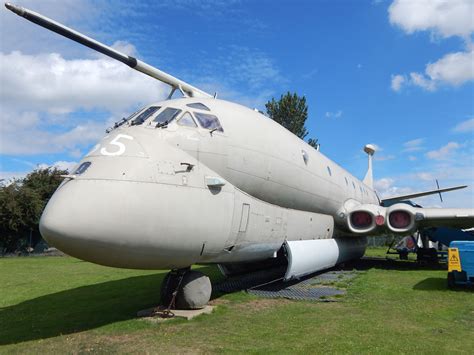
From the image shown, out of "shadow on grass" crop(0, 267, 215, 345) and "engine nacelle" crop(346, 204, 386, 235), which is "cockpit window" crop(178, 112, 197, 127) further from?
"engine nacelle" crop(346, 204, 386, 235)

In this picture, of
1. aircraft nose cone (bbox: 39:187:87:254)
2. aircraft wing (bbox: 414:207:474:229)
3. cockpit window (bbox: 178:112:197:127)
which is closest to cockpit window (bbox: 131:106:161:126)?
cockpit window (bbox: 178:112:197:127)

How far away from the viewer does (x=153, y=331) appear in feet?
20.7

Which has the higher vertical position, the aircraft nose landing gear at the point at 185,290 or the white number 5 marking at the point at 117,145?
the white number 5 marking at the point at 117,145

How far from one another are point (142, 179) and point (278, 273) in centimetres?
758

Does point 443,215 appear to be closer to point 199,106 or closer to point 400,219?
point 400,219

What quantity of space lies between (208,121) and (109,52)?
236cm

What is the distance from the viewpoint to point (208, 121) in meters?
7.76

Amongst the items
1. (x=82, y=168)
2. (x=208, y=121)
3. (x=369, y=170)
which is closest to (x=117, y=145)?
(x=82, y=168)

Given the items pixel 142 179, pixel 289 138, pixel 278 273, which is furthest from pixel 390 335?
pixel 278 273

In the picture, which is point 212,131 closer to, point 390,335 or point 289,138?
point 289,138

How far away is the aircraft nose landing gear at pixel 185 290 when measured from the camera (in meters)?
7.37

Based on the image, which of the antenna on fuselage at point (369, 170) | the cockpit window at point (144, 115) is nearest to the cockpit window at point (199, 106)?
the cockpit window at point (144, 115)

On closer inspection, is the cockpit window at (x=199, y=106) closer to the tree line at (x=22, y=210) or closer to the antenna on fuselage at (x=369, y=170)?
the antenna on fuselage at (x=369, y=170)

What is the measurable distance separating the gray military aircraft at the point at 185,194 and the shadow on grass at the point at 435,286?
2614 millimetres
